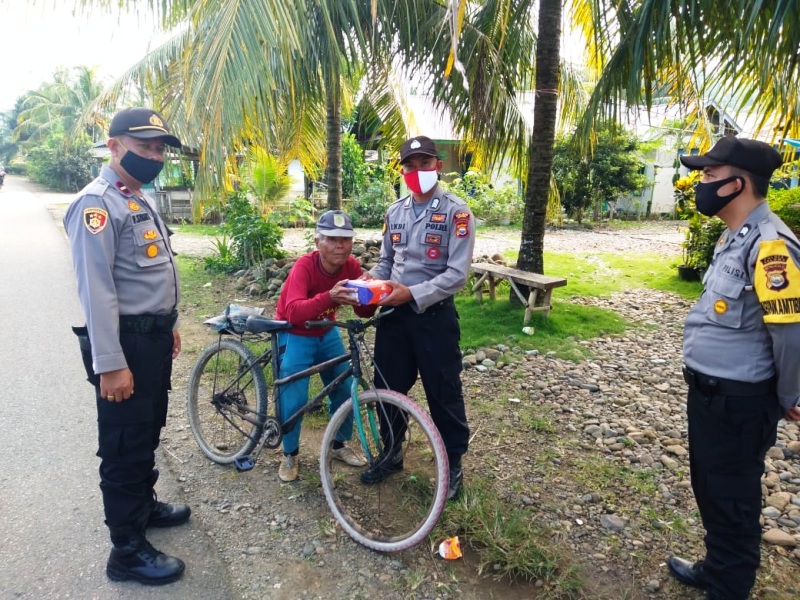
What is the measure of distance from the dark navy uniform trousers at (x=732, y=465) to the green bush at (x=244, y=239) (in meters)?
7.74

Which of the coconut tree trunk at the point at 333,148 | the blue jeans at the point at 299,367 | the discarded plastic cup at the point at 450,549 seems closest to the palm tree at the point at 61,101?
the coconut tree trunk at the point at 333,148

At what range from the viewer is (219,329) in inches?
138

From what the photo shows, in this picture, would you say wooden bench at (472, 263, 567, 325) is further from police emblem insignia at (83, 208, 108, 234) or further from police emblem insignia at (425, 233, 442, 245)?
police emblem insignia at (83, 208, 108, 234)

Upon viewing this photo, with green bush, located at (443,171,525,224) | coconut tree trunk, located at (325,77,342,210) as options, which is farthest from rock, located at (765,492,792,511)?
green bush, located at (443,171,525,224)

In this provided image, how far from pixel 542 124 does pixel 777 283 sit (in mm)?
4593

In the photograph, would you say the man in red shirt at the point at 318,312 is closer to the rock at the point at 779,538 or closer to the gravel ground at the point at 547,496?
the gravel ground at the point at 547,496

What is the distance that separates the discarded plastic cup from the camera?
2.74m

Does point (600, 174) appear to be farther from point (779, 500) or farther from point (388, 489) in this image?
point (388, 489)

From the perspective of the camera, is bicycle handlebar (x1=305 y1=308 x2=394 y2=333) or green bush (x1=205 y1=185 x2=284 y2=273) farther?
green bush (x1=205 y1=185 x2=284 y2=273)

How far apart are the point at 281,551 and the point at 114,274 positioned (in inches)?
61.6

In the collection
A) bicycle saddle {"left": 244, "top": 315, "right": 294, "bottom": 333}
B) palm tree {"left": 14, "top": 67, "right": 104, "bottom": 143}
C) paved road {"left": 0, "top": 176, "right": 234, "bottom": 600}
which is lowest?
paved road {"left": 0, "top": 176, "right": 234, "bottom": 600}

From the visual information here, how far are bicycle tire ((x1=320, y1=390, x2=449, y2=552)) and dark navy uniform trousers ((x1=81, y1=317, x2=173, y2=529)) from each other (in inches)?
34.5

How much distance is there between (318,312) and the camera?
→ 3004 millimetres

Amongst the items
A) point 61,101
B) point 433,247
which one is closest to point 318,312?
point 433,247
